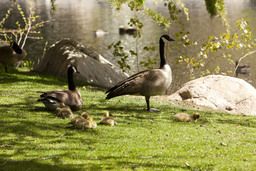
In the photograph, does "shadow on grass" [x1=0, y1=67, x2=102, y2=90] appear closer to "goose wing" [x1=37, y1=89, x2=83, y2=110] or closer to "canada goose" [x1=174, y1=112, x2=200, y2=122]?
"goose wing" [x1=37, y1=89, x2=83, y2=110]

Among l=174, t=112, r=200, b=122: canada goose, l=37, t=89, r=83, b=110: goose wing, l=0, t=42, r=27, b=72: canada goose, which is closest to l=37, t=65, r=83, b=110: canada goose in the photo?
l=37, t=89, r=83, b=110: goose wing

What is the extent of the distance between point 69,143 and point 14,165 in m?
1.88

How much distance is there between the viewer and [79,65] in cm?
2050

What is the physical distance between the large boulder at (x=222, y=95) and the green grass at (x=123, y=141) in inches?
160

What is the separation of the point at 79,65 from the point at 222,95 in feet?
29.8

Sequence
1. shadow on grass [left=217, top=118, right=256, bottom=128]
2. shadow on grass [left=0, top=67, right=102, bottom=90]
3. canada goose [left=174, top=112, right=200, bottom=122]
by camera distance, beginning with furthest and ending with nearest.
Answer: shadow on grass [left=0, top=67, right=102, bottom=90]
shadow on grass [left=217, top=118, right=256, bottom=128]
canada goose [left=174, top=112, right=200, bottom=122]

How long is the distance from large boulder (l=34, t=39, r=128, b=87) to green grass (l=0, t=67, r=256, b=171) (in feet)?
24.5

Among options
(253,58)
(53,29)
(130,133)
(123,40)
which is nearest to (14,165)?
(130,133)

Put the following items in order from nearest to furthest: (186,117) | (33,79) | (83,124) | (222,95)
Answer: (83,124), (186,117), (222,95), (33,79)

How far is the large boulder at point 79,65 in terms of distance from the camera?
20.8 metres

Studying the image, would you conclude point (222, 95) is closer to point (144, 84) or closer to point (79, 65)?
point (144, 84)

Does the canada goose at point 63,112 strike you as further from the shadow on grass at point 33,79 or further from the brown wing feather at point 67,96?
the shadow on grass at point 33,79

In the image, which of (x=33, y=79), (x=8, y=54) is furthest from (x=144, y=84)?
(x=8, y=54)

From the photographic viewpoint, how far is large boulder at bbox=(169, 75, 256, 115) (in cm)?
1766
